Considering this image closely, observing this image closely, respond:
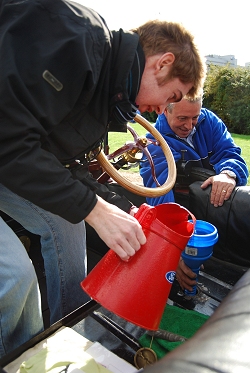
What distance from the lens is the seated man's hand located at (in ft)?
5.61

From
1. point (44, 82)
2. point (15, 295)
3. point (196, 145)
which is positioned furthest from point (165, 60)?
point (196, 145)

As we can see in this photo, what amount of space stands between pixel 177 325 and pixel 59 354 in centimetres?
55

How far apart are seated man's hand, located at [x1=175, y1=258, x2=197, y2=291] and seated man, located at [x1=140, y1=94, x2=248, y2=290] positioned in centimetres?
49

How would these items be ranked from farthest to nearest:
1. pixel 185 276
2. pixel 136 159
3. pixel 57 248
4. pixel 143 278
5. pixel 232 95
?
pixel 232 95
pixel 136 159
pixel 185 276
pixel 57 248
pixel 143 278

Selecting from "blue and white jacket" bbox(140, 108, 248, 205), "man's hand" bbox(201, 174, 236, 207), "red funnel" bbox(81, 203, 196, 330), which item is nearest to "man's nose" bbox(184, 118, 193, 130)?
"blue and white jacket" bbox(140, 108, 248, 205)

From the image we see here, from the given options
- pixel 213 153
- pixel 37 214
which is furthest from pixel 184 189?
pixel 37 214

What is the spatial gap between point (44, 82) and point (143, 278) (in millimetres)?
683

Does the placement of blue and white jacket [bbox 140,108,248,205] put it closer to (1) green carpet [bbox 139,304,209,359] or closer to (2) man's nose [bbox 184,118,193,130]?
(2) man's nose [bbox 184,118,193,130]

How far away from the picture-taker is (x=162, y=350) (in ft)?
4.25

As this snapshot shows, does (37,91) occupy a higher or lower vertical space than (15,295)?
higher

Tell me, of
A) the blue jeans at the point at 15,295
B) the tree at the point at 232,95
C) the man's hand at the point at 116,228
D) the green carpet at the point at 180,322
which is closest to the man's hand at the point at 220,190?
the green carpet at the point at 180,322

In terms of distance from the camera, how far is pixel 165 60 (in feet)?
4.19

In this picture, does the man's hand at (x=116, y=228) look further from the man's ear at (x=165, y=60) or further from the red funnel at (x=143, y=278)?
the man's ear at (x=165, y=60)

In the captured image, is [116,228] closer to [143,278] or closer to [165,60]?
[143,278]
